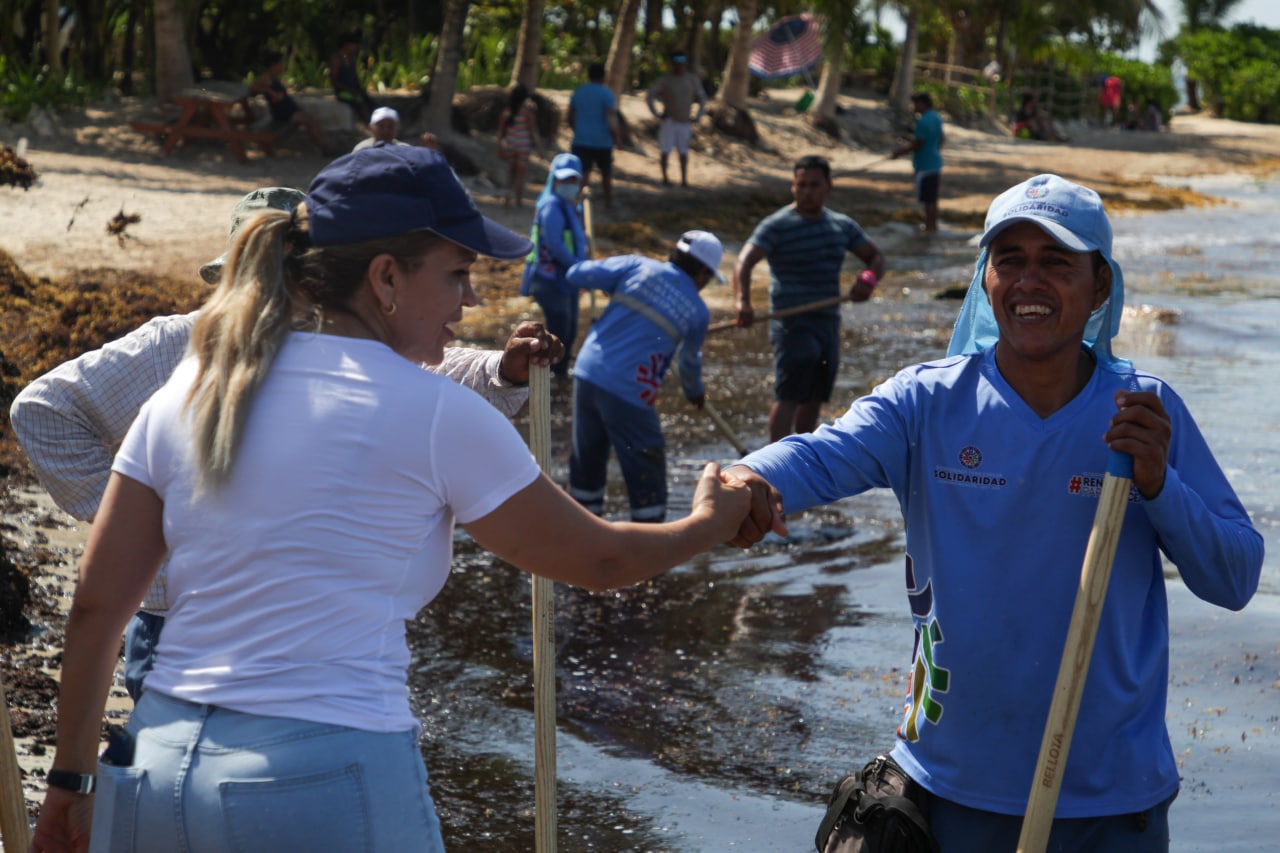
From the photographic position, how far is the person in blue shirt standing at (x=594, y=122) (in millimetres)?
18734

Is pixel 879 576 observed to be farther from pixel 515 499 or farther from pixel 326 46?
pixel 326 46

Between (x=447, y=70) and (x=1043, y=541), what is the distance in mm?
19177

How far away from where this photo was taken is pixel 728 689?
20.6 feet

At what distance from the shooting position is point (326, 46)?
25469 millimetres

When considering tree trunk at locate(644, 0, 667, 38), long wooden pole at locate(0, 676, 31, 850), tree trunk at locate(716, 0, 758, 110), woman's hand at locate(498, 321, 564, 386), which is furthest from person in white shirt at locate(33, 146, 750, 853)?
tree trunk at locate(644, 0, 667, 38)

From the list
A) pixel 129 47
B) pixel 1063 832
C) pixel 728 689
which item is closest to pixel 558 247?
pixel 728 689

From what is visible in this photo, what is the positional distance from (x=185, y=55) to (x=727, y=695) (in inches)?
658

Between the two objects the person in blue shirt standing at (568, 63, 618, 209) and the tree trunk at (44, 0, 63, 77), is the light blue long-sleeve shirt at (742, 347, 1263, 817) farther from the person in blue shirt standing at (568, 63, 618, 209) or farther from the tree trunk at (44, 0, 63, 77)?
the tree trunk at (44, 0, 63, 77)

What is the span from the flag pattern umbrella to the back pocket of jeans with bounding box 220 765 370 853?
28739 mm

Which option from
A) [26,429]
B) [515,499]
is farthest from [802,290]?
[515,499]

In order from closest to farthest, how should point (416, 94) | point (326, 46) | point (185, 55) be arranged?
point (185, 55)
point (416, 94)
point (326, 46)

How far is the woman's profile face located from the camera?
2.31m

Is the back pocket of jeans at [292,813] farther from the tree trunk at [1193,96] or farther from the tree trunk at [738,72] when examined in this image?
the tree trunk at [1193,96]

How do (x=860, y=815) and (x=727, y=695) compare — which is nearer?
(x=860, y=815)
